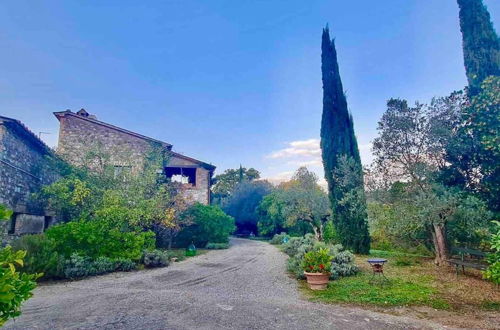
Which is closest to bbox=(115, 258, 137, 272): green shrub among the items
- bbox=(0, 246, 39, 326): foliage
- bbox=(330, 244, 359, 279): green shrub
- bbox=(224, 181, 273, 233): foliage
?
bbox=(330, 244, 359, 279): green shrub

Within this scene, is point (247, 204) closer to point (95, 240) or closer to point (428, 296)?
point (95, 240)

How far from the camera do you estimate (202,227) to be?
18.5 m

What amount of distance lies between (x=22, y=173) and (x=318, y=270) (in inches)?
468

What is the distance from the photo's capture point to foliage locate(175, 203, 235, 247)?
18.3 metres

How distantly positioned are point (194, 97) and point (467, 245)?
49.8 feet

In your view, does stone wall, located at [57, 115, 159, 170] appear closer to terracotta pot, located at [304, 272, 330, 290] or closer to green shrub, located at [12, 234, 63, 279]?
green shrub, located at [12, 234, 63, 279]

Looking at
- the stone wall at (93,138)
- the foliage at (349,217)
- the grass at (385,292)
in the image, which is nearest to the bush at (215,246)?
the stone wall at (93,138)

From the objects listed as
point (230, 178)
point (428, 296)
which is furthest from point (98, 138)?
point (230, 178)

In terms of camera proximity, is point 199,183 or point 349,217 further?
point 199,183

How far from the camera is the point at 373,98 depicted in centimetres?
1377

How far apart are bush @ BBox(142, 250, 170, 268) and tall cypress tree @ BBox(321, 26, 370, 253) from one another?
8736 millimetres

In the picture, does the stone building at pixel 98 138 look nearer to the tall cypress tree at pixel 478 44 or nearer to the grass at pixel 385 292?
the grass at pixel 385 292

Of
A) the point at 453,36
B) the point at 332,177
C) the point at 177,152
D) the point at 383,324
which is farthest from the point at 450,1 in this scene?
the point at 177,152

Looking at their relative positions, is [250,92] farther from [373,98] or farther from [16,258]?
[16,258]
